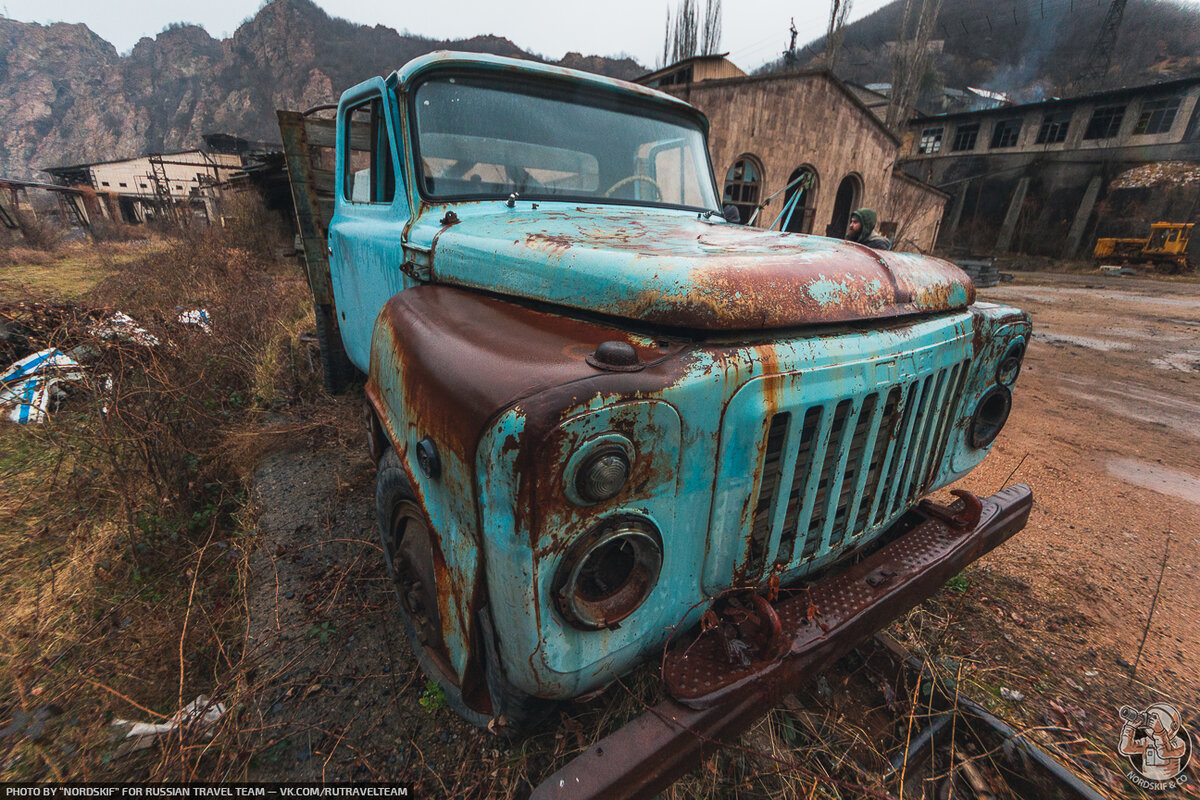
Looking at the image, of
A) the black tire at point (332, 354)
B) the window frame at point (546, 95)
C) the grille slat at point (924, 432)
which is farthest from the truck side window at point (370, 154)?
the grille slat at point (924, 432)

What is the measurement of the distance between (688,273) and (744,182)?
35.5 ft

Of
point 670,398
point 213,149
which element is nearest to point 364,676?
point 670,398

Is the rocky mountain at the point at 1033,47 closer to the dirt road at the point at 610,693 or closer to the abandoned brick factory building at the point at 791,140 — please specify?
the abandoned brick factory building at the point at 791,140

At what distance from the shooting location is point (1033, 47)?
2106 inches

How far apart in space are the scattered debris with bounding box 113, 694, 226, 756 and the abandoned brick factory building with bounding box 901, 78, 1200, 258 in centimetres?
3370

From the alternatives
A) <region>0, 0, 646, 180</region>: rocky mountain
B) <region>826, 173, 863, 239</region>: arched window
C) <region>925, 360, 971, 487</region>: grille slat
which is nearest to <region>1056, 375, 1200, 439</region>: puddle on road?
<region>925, 360, 971, 487</region>: grille slat

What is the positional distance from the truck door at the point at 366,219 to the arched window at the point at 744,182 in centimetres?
873

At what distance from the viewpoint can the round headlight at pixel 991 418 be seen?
6.44 feet

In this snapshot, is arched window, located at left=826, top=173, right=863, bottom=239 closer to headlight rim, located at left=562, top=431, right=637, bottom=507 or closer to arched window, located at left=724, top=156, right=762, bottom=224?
arched window, located at left=724, top=156, right=762, bottom=224

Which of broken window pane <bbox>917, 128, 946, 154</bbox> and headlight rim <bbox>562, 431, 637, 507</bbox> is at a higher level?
broken window pane <bbox>917, 128, 946, 154</bbox>

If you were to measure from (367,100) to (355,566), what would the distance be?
2317 mm

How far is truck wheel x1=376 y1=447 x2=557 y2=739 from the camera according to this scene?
1.37 m

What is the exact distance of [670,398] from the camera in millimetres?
1060

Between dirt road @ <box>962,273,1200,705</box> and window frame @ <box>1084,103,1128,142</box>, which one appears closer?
dirt road @ <box>962,273,1200,705</box>
